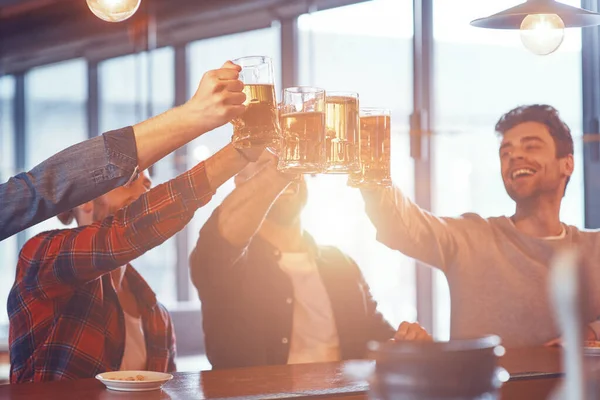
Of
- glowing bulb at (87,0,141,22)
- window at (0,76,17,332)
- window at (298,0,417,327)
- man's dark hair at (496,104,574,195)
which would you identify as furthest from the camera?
window at (0,76,17,332)

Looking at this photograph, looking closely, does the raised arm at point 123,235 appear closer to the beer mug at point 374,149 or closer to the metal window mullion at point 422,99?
the beer mug at point 374,149

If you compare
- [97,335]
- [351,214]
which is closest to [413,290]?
[351,214]

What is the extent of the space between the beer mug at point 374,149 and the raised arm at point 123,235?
0.30 metres

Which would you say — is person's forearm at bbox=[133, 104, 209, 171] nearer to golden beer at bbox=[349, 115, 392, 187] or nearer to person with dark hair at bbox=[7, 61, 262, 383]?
person with dark hair at bbox=[7, 61, 262, 383]

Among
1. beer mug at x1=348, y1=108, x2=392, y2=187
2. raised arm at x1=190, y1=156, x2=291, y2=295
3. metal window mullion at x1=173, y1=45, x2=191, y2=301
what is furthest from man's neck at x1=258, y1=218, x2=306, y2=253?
metal window mullion at x1=173, y1=45, x2=191, y2=301

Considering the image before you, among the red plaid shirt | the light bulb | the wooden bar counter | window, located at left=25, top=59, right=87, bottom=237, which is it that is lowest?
the wooden bar counter

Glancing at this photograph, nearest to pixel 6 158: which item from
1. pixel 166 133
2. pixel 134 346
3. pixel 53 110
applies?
pixel 53 110

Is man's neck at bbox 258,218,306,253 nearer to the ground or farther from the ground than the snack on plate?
farther from the ground

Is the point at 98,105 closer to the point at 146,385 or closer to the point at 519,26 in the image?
the point at 519,26

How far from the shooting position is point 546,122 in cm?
308

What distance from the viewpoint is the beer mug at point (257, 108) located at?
1804 millimetres

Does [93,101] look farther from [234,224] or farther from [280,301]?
[234,224]

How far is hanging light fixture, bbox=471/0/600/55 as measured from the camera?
2.46m

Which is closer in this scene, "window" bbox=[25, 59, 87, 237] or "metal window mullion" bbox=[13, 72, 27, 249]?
"window" bbox=[25, 59, 87, 237]
